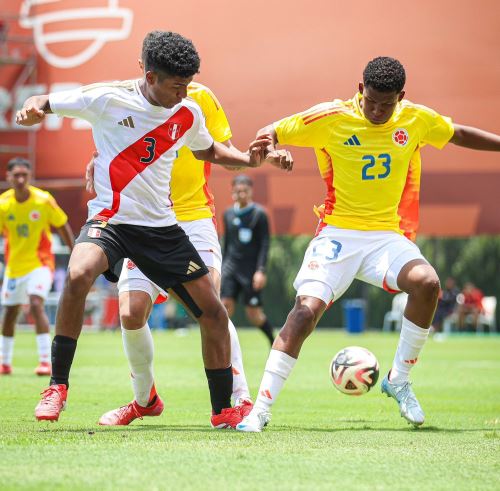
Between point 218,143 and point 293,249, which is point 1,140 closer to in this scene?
point 218,143

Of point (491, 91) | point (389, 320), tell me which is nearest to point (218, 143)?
point (491, 91)

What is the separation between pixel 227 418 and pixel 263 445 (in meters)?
1.09

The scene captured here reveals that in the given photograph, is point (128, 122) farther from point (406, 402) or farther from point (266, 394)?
point (406, 402)

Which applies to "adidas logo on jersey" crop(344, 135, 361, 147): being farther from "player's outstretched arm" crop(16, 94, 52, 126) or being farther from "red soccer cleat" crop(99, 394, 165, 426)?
"red soccer cleat" crop(99, 394, 165, 426)

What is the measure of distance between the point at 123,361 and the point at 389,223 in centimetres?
897

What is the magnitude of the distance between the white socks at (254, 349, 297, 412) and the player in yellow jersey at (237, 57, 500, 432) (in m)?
0.05

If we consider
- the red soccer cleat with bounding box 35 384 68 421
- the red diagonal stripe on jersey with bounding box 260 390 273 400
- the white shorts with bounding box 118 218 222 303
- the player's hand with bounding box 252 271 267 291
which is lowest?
the player's hand with bounding box 252 271 267 291

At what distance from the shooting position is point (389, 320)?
41.6 metres

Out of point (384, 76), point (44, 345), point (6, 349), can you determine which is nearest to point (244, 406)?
point (384, 76)

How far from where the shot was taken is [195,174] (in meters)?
7.93

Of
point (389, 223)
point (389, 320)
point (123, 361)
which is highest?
point (389, 223)

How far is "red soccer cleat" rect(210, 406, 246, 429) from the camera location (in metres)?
7.05

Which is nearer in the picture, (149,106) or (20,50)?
(149,106)

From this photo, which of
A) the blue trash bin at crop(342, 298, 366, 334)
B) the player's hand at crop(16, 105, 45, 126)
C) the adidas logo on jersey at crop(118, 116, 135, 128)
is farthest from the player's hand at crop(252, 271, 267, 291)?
the blue trash bin at crop(342, 298, 366, 334)
